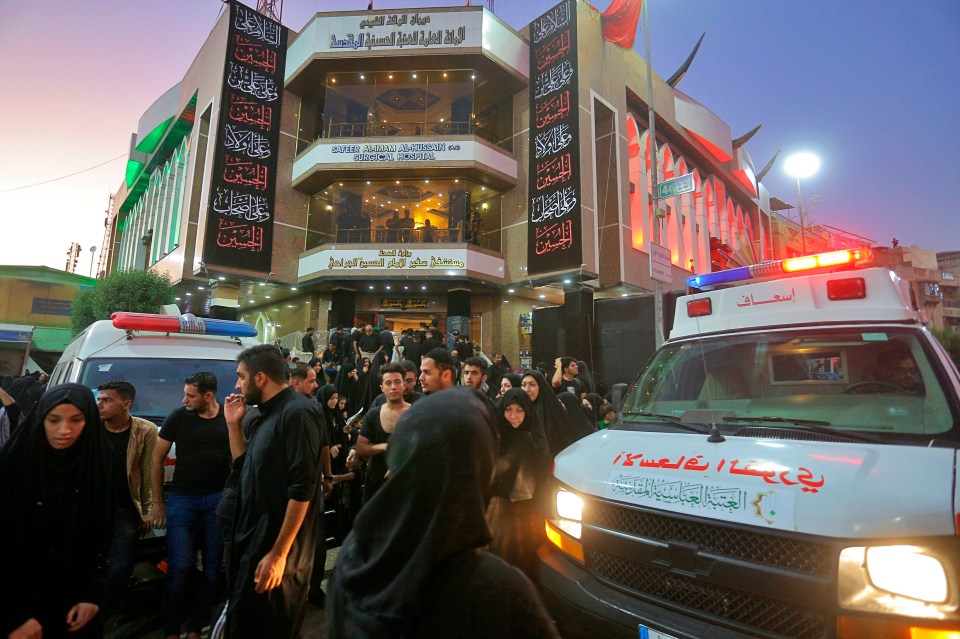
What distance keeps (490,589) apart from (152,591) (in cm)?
371

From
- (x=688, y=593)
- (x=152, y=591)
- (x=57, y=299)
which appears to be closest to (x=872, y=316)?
(x=688, y=593)

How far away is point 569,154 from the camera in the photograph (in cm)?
1698

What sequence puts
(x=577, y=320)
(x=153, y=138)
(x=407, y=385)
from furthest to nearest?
(x=153, y=138) → (x=577, y=320) → (x=407, y=385)

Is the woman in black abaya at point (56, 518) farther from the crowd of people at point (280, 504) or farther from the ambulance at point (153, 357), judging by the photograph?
the ambulance at point (153, 357)

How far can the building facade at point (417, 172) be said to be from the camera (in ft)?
57.3

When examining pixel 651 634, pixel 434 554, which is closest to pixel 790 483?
pixel 651 634

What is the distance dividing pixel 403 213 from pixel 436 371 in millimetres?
16709

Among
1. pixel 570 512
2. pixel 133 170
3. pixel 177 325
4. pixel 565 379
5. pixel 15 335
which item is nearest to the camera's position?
pixel 570 512

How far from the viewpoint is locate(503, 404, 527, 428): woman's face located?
3.81 m

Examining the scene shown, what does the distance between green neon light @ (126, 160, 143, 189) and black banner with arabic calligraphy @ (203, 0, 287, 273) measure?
69.7 ft

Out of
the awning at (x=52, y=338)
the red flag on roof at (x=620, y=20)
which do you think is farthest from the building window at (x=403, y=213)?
the awning at (x=52, y=338)

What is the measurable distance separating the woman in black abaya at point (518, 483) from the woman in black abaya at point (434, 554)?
2451mm

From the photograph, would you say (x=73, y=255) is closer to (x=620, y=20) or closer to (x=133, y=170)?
(x=133, y=170)

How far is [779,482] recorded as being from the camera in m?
1.89
